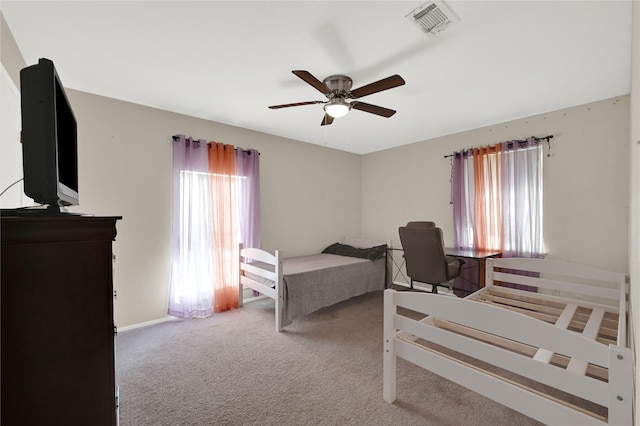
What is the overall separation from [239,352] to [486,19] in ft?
10.0

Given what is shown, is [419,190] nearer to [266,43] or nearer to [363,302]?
[363,302]

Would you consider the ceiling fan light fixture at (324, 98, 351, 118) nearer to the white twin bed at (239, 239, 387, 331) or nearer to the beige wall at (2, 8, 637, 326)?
the white twin bed at (239, 239, 387, 331)

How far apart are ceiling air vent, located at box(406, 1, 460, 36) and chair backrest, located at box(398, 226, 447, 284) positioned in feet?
6.23

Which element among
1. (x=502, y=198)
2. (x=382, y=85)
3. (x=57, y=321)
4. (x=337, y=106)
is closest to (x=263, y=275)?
(x=337, y=106)

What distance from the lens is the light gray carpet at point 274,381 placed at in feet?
5.54

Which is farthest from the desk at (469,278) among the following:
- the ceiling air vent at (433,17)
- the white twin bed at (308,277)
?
the ceiling air vent at (433,17)

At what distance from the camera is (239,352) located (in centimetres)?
245

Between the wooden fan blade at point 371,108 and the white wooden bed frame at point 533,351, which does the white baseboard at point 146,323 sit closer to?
the white wooden bed frame at point 533,351

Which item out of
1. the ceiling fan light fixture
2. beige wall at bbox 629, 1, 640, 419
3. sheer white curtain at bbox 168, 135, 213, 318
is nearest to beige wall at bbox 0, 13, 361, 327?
sheer white curtain at bbox 168, 135, 213, 318

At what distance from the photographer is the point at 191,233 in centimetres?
323

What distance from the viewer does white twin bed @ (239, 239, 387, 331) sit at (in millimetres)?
2928

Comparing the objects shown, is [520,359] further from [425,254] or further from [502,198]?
[502,198]

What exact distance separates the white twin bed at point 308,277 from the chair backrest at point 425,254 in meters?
0.73

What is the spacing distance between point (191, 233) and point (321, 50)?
7.86 feet
